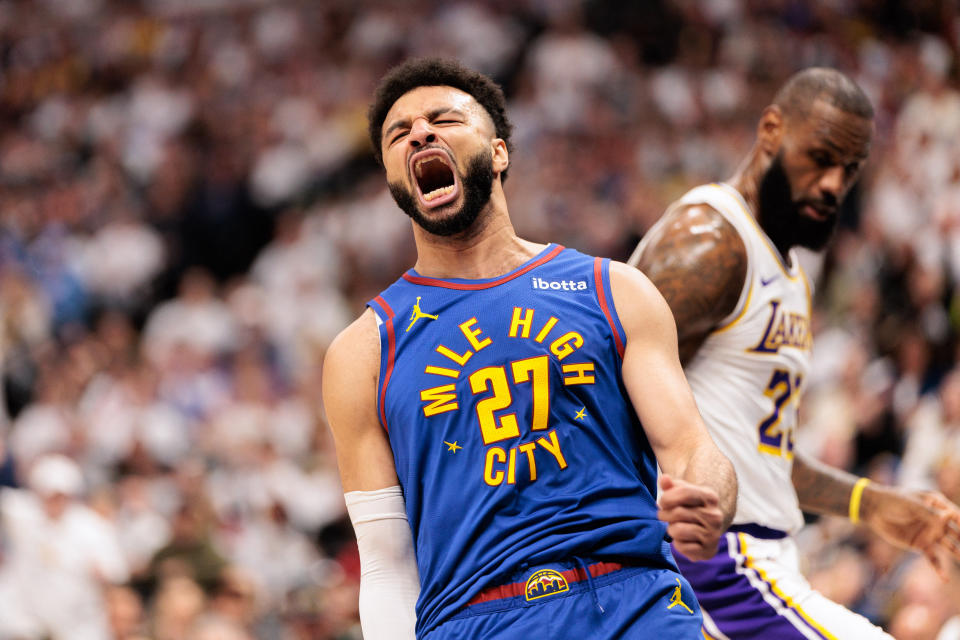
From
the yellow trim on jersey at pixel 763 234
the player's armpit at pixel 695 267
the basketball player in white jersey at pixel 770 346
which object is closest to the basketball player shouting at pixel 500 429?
the player's armpit at pixel 695 267

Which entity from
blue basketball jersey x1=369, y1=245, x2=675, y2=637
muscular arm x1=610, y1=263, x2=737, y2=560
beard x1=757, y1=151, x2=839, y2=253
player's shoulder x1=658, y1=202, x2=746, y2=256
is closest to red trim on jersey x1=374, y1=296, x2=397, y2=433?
blue basketball jersey x1=369, y1=245, x2=675, y2=637

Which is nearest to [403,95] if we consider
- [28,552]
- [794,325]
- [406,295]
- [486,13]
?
[406,295]

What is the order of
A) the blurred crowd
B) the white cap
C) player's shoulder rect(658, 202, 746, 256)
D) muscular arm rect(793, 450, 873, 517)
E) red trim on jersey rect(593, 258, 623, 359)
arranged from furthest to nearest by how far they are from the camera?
the white cap → the blurred crowd → muscular arm rect(793, 450, 873, 517) → player's shoulder rect(658, 202, 746, 256) → red trim on jersey rect(593, 258, 623, 359)

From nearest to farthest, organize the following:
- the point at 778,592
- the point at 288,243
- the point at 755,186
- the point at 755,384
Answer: the point at 778,592 → the point at 755,384 → the point at 755,186 → the point at 288,243

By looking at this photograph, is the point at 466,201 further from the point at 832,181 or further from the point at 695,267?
the point at 832,181

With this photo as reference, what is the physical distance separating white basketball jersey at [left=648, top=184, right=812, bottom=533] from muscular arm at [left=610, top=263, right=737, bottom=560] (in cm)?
98

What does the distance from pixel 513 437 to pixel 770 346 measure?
1.50 m

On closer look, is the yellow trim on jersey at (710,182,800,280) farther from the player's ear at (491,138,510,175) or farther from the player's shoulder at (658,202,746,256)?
the player's ear at (491,138,510,175)

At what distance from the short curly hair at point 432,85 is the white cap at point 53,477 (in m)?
7.77

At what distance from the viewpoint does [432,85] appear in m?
3.58

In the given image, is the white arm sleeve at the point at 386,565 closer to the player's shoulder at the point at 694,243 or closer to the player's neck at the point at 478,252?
the player's neck at the point at 478,252

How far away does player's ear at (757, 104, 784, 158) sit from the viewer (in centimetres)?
459

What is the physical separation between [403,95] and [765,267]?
1532 millimetres

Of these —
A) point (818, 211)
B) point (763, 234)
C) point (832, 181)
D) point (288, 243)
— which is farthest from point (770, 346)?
point (288, 243)
